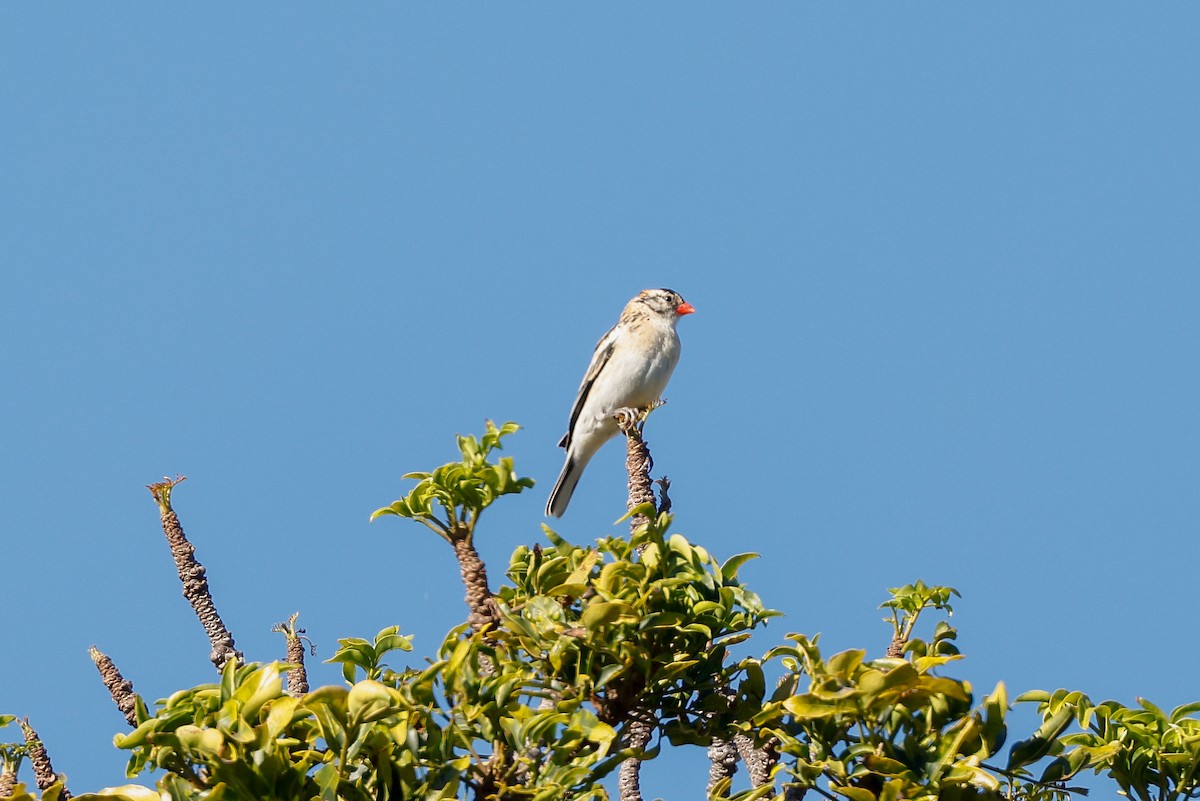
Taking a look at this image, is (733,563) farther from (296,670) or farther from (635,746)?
(296,670)

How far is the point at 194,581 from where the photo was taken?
5.26m

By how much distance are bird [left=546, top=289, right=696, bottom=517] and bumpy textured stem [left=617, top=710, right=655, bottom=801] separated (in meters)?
6.57

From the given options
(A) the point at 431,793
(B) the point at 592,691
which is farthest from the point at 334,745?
(B) the point at 592,691

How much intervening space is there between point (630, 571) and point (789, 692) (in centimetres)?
61

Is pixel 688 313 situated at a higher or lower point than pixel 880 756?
higher

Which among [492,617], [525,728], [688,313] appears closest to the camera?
[525,728]

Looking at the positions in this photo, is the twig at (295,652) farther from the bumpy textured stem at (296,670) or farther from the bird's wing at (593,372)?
the bird's wing at (593,372)

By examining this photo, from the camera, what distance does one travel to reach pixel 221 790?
3510 mm

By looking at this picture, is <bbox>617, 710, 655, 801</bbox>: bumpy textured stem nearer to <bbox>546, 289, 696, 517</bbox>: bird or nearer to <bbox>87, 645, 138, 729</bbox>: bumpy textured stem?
<bbox>87, 645, 138, 729</bbox>: bumpy textured stem

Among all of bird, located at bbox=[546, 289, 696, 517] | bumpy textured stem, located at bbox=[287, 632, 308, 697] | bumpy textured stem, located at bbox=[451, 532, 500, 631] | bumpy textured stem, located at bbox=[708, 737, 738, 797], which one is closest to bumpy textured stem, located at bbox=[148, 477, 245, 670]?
bumpy textured stem, located at bbox=[287, 632, 308, 697]

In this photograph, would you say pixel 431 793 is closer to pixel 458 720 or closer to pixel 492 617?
pixel 458 720

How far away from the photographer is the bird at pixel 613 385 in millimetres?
11516

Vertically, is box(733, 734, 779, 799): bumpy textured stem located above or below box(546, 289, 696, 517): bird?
below

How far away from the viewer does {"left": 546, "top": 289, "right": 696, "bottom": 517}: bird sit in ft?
37.8
